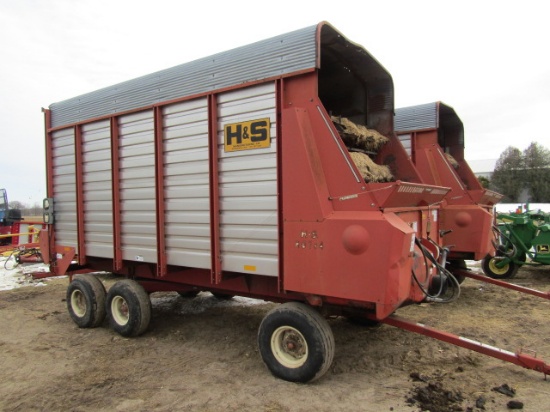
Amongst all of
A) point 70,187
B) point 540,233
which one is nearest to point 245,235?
point 70,187

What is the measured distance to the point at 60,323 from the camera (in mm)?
6215

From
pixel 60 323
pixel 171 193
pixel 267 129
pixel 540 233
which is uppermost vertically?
pixel 267 129

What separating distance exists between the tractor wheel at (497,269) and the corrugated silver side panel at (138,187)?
7.28 meters

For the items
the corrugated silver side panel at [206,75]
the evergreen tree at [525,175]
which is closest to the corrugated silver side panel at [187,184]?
the corrugated silver side panel at [206,75]

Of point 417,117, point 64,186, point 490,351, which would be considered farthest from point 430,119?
point 64,186

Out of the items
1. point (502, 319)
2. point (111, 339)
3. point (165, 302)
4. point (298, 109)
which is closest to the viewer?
point (298, 109)

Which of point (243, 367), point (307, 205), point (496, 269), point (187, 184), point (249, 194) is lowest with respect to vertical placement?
point (243, 367)

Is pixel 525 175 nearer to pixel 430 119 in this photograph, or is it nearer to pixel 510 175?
pixel 510 175

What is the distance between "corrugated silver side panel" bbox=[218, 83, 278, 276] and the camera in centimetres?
402

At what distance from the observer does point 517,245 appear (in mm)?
9008

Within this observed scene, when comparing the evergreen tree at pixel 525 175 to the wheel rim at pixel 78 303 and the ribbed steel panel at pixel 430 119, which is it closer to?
the ribbed steel panel at pixel 430 119

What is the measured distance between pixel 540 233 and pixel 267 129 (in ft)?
→ 25.3

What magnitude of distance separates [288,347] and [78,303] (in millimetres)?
3739

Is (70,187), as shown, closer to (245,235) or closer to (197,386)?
(245,235)
